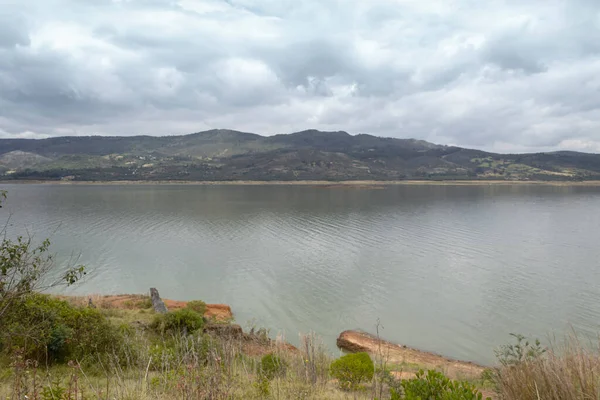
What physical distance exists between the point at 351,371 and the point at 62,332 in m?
7.74

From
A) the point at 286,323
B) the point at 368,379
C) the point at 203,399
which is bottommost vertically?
the point at 286,323

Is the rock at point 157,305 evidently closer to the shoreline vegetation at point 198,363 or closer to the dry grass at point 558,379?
the shoreline vegetation at point 198,363

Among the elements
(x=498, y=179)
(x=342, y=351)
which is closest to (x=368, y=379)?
(x=342, y=351)

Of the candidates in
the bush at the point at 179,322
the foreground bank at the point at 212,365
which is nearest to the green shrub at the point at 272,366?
the foreground bank at the point at 212,365

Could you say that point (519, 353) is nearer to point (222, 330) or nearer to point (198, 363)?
point (198, 363)

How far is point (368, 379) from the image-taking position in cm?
873

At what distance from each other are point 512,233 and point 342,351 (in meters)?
34.5

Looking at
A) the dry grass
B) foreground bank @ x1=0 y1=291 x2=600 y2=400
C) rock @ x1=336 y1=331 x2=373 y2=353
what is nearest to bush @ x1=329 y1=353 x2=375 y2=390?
foreground bank @ x1=0 y1=291 x2=600 y2=400

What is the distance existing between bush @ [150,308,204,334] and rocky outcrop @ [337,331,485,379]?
250 inches

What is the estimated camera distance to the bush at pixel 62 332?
8.69 metres

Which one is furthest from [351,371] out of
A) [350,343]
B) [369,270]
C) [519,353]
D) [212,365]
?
[369,270]

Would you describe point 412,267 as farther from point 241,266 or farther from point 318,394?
point 318,394

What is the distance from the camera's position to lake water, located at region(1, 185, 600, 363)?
59.3 feet

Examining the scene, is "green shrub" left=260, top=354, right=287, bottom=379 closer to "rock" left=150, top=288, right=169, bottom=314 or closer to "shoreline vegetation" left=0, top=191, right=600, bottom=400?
"shoreline vegetation" left=0, top=191, right=600, bottom=400
